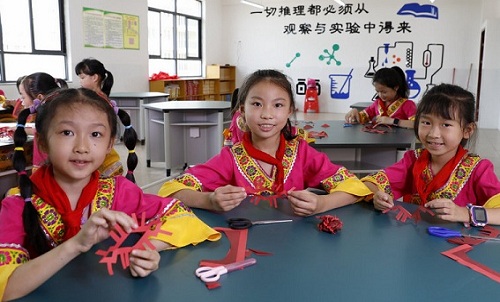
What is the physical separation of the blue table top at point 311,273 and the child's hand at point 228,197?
0.11 metres

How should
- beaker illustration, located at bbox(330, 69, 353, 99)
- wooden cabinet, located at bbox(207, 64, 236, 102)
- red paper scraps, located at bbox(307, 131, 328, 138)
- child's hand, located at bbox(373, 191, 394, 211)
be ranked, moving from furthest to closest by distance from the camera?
wooden cabinet, located at bbox(207, 64, 236, 102)
beaker illustration, located at bbox(330, 69, 353, 99)
red paper scraps, located at bbox(307, 131, 328, 138)
child's hand, located at bbox(373, 191, 394, 211)

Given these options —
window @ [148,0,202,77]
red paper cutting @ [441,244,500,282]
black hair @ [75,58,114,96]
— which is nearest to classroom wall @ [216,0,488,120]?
window @ [148,0,202,77]

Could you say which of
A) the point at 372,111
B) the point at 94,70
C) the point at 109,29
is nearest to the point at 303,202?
the point at 372,111

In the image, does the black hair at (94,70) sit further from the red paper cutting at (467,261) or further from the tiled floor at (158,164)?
the red paper cutting at (467,261)

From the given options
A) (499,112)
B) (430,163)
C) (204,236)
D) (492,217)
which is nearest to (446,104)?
(430,163)

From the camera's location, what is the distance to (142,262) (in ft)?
2.91

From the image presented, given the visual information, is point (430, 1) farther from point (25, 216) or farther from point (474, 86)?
point (25, 216)

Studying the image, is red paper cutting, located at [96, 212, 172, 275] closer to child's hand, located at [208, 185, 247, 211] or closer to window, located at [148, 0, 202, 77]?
child's hand, located at [208, 185, 247, 211]

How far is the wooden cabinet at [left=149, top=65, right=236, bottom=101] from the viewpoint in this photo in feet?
30.3

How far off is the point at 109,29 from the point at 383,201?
735cm

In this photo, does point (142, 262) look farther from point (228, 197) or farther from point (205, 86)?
point (205, 86)

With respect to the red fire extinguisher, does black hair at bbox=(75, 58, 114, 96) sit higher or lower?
higher

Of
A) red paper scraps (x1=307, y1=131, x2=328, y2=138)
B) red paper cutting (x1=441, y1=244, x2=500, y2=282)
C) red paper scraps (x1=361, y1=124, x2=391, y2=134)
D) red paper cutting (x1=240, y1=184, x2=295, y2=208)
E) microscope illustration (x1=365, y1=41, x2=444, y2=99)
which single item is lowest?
red paper cutting (x1=441, y1=244, x2=500, y2=282)

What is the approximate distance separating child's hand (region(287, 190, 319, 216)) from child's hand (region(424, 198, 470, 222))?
319 millimetres
